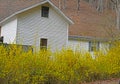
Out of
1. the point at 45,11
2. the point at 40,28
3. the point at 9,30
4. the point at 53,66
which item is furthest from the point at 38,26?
the point at 53,66

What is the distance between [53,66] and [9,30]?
14383 mm

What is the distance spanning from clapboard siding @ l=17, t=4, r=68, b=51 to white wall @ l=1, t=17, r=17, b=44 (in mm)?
562

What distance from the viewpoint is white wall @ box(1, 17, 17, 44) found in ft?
80.2

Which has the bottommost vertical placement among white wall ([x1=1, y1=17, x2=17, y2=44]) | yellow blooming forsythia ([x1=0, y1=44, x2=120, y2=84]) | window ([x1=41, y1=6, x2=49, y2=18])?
yellow blooming forsythia ([x1=0, y1=44, x2=120, y2=84])

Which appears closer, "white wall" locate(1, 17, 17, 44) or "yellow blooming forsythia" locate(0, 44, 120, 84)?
"yellow blooming forsythia" locate(0, 44, 120, 84)

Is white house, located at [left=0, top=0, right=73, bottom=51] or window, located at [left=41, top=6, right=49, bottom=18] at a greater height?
window, located at [left=41, top=6, right=49, bottom=18]

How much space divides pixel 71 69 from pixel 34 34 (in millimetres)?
12750

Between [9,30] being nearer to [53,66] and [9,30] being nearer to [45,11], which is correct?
[45,11]

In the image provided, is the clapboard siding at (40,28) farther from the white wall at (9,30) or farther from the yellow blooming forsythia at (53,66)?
the yellow blooming forsythia at (53,66)

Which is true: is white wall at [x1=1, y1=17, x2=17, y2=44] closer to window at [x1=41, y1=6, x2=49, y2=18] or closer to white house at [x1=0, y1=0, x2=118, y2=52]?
white house at [x1=0, y1=0, x2=118, y2=52]

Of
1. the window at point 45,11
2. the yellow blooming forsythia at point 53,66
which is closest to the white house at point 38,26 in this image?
the window at point 45,11

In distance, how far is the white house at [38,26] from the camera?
957 inches

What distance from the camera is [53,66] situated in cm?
1169

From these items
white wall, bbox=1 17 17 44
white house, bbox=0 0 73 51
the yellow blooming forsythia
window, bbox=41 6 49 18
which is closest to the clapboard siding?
A: white house, bbox=0 0 73 51
